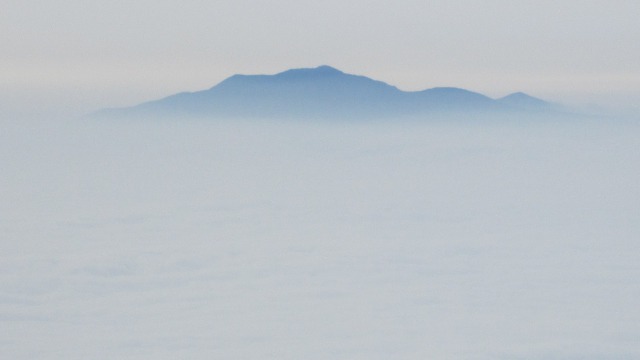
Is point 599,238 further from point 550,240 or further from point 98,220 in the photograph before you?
point 98,220

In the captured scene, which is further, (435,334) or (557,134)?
(557,134)

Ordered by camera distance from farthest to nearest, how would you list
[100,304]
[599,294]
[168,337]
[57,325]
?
[599,294]
[100,304]
[57,325]
[168,337]

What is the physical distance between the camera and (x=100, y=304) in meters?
6.78

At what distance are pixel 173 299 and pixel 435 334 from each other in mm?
2530

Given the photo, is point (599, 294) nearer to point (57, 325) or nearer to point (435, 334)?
point (435, 334)

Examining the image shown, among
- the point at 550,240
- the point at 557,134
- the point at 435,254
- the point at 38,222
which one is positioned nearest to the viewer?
the point at 435,254

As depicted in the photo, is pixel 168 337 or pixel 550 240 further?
pixel 550 240

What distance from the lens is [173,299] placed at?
7.12 meters

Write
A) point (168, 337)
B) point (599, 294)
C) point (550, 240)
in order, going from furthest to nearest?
point (550, 240) < point (599, 294) < point (168, 337)

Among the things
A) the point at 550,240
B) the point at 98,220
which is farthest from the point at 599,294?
the point at 98,220

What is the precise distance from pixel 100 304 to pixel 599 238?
7.74m

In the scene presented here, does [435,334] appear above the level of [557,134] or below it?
below

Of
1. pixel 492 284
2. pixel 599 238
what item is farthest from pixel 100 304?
pixel 599 238

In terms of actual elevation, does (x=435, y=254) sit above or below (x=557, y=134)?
below
